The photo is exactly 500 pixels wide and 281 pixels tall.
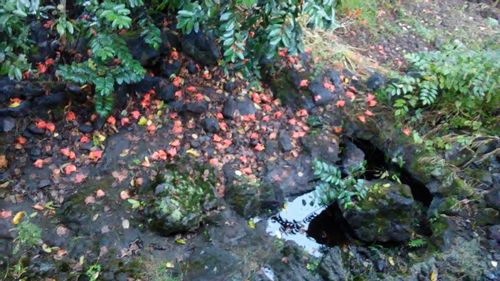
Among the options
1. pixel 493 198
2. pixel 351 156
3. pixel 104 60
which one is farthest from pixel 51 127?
pixel 493 198

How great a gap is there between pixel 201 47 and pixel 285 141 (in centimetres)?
133

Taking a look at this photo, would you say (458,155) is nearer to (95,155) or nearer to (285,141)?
(285,141)

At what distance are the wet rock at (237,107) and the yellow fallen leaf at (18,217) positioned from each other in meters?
2.12

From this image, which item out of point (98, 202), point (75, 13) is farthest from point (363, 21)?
point (98, 202)

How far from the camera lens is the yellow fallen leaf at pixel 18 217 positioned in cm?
392

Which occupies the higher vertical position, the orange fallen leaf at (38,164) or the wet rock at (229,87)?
the wet rock at (229,87)

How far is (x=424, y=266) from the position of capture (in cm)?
411

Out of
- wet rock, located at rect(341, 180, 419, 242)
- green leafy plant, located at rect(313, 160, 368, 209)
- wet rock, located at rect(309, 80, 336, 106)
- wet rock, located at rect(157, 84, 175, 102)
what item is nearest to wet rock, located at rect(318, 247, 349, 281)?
wet rock, located at rect(341, 180, 419, 242)

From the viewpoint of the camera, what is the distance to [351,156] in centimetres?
506

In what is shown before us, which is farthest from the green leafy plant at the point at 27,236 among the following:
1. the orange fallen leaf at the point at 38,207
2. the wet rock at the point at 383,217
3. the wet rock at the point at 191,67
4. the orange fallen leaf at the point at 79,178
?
the wet rock at the point at 383,217

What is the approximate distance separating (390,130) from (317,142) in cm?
85

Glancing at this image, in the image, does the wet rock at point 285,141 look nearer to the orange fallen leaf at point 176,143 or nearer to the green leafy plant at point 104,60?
the orange fallen leaf at point 176,143

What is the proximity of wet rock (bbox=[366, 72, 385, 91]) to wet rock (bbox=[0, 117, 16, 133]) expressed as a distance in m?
3.86

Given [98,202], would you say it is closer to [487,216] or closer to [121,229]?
[121,229]
